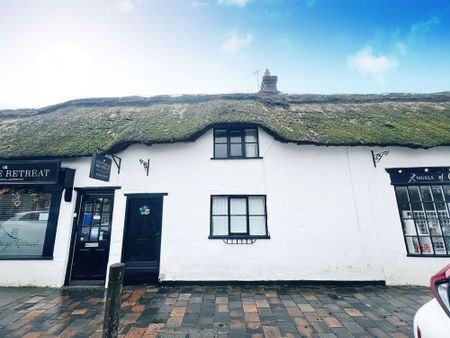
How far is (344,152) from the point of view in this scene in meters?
6.57

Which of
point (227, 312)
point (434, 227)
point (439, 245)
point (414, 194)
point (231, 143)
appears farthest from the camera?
point (231, 143)

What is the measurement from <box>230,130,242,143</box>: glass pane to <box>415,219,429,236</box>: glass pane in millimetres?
5687

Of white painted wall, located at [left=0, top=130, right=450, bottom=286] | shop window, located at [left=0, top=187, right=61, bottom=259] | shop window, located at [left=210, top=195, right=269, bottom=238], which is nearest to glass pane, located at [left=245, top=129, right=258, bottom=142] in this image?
white painted wall, located at [left=0, top=130, right=450, bottom=286]

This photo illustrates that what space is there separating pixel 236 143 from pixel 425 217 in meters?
5.89

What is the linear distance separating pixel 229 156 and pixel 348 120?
4.59 metres

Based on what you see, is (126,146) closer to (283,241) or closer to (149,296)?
(149,296)

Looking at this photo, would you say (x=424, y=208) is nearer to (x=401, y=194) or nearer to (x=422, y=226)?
(x=422, y=226)

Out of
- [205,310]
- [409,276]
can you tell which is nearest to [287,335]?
[205,310]

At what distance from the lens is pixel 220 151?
273 inches

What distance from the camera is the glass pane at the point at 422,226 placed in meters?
5.97

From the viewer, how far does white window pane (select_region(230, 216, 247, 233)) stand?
623 cm

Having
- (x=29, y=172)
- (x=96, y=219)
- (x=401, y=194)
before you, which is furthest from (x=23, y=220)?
(x=401, y=194)

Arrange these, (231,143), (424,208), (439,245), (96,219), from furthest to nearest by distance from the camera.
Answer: (231,143), (96,219), (424,208), (439,245)

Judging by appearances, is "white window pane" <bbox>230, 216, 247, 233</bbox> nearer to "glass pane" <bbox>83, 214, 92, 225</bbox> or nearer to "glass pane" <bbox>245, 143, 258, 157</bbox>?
"glass pane" <bbox>245, 143, 258, 157</bbox>
